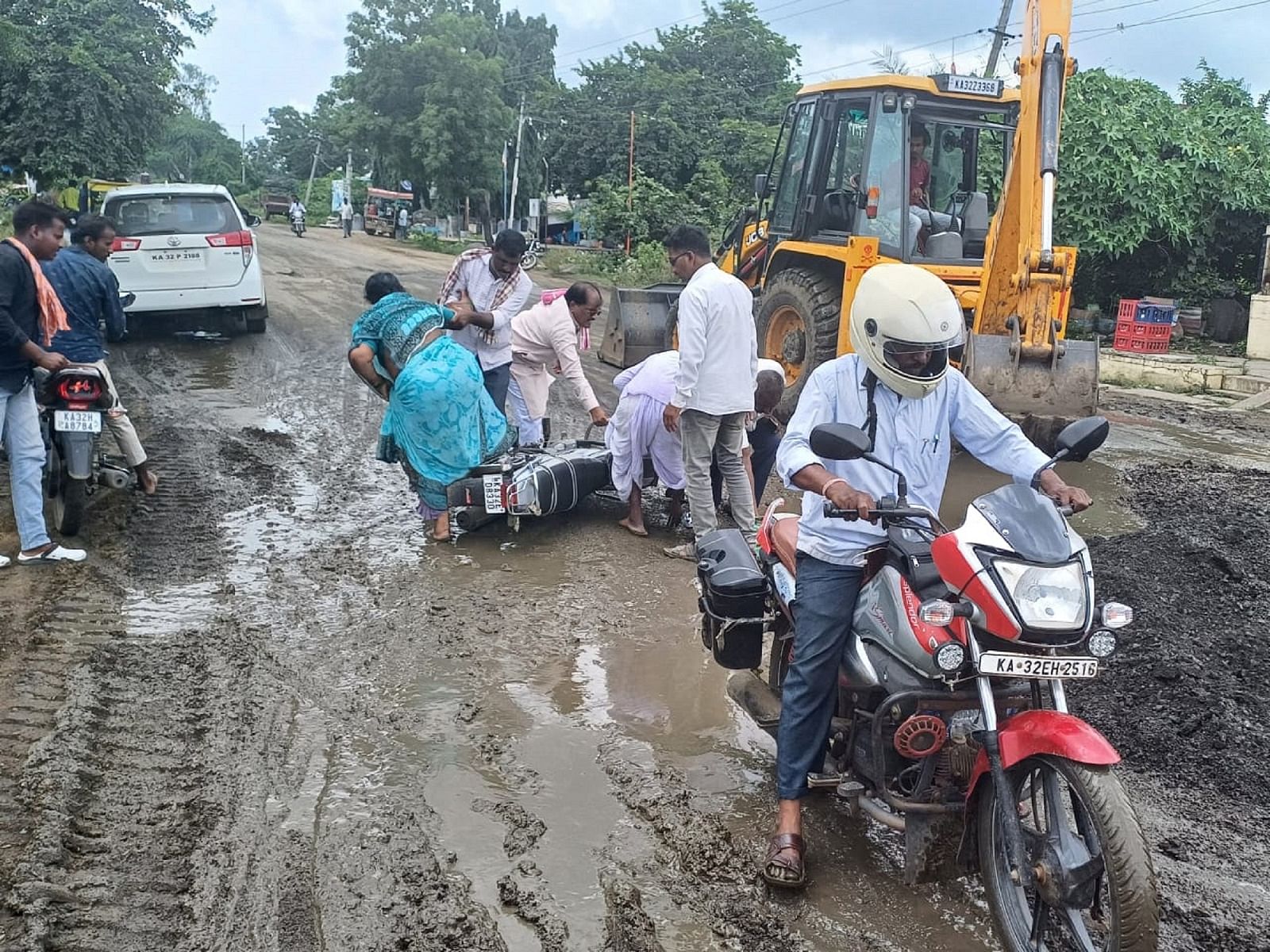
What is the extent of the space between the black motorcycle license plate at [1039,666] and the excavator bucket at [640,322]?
9.69 meters

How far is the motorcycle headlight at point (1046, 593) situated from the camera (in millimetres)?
2740

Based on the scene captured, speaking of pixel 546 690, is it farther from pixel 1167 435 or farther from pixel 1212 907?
pixel 1167 435

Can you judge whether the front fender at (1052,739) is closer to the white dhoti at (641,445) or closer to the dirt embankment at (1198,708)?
the dirt embankment at (1198,708)

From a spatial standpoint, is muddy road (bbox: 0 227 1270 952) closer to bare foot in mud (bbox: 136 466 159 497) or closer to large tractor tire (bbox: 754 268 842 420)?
bare foot in mud (bbox: 136 466 159 497)

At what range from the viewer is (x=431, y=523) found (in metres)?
6.80

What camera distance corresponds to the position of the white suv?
11734 millimetres

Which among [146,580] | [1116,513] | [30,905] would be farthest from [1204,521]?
[30,905]

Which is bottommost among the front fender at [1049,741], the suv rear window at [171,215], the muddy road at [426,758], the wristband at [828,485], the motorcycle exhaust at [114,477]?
the muddy road at [426,758]

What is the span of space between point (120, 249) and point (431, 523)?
685 cm

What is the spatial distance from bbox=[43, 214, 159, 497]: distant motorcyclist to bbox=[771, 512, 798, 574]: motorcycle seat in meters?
4.25

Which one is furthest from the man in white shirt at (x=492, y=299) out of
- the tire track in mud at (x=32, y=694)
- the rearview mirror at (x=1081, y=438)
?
the rearview mirror at (x=1081, y=438)

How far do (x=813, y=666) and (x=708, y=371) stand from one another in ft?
9.03

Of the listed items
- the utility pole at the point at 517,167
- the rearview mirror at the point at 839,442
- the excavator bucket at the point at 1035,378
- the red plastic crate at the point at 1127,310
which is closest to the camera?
the rearview mirror at the point at 839,442

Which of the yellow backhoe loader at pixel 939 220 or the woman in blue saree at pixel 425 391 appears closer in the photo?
the woman in blue saree at pixel 425 391
